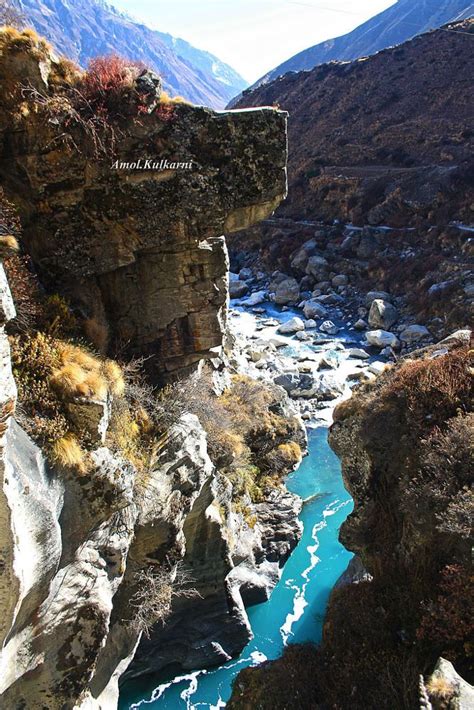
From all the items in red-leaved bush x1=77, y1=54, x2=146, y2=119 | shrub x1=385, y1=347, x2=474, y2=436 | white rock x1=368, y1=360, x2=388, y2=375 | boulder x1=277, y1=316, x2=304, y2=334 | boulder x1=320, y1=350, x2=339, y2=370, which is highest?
red-leaved bush x1=77, y1=54, x2=146, y2=119

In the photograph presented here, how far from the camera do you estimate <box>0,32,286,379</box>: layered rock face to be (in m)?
9.23

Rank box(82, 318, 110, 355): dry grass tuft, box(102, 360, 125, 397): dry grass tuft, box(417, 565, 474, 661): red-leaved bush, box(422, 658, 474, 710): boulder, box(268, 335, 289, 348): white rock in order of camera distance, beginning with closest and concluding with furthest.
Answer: box(422, 658, 474, 710): boulder < box(417, 565, 474, 661): red-leaved bush < box(102, 360, 125, 397): dry grass tuft < box(82, 318, 110, 355): dry grass tuft < box(268, 335, 289, 348): white rock

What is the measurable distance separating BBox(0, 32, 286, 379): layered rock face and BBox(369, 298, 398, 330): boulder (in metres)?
23.3

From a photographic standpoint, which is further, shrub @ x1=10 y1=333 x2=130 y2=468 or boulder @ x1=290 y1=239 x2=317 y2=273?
boulder @ x1=290 y1=239 x2=317 y2=273

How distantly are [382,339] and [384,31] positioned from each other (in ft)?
467

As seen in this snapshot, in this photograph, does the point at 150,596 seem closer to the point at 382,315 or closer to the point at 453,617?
the point at 453,617

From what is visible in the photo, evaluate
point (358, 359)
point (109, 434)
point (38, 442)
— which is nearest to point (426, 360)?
point (109, 434)

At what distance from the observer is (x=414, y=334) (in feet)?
101

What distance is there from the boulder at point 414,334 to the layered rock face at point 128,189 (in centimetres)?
2174

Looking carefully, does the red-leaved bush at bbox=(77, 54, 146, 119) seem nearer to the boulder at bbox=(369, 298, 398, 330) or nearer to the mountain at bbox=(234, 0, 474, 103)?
the boulder at bbox=(369, 298, 398, 330)

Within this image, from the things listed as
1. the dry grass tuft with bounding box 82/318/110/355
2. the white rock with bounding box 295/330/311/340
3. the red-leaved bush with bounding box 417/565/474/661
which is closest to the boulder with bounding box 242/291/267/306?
the white rock with bounding box 295/330/311/340

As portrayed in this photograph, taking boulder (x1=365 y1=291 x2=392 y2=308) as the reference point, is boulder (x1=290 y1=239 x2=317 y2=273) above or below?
above

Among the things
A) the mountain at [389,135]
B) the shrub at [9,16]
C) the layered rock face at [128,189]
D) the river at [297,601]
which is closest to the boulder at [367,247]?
the mountain at [389,135]

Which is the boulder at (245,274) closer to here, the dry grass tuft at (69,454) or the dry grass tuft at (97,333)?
the dry grass tuft at (97,333)
